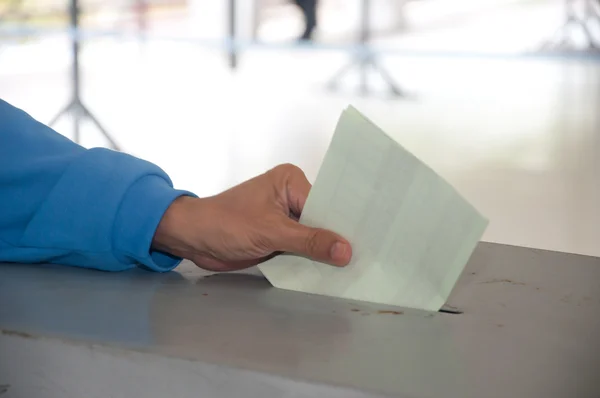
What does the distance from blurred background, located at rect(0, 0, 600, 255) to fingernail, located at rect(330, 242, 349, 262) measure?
4.43ft

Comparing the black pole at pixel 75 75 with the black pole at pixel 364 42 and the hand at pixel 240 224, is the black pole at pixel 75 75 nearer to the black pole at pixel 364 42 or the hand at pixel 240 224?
the black pole at pixel 364 42

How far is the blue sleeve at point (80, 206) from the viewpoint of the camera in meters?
0.52

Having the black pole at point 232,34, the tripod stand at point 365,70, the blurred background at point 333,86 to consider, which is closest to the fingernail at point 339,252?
the blurred background at point 333,86

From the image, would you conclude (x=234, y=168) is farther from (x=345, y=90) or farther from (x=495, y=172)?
(x=345, y=90)

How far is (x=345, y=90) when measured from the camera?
3.84 meters

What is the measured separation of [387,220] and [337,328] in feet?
0.28

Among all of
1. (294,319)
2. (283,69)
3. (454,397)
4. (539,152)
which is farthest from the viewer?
(283,69)

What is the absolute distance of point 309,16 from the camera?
4.91m

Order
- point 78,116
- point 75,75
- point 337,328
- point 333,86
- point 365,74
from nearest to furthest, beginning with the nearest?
1. point 337,328
2. point 78,116
3. point 75,75
4. point 333,86
5. point 365,74

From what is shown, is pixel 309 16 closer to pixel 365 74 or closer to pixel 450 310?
pixel 365 74

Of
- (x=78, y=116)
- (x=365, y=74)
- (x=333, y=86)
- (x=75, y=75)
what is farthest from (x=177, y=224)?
(x=365, y=74)

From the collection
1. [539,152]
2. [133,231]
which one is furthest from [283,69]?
[133,231]

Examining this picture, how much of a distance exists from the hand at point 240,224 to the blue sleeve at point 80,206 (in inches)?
0.7

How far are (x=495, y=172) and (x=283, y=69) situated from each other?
7.63 feet
